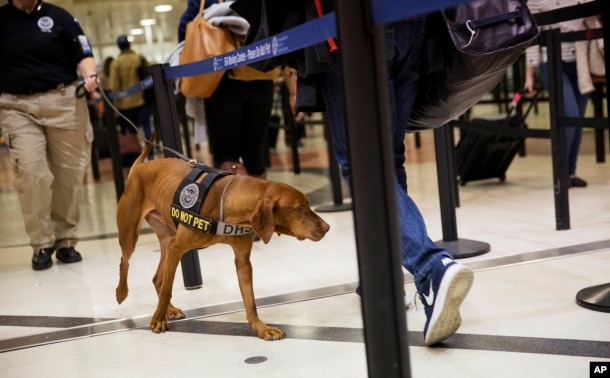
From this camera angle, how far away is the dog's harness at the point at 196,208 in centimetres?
258

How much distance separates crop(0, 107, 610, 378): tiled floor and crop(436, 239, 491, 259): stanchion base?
4 cm

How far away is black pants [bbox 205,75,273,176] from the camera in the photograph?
4273 mm

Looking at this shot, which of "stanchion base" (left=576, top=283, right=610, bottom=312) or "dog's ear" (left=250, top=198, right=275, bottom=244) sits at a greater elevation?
"dog's ear" (left=250, top=198, right=275, bottom=244)

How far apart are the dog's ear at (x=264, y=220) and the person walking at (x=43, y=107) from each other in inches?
78.5

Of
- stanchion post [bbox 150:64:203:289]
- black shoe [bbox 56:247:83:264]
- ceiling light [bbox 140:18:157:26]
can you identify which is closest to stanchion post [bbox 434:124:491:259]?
stanchion post [bbox 150:64:203:289]

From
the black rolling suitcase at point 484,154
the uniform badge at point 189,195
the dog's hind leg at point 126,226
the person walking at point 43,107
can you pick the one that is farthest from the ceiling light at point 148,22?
the uniform badge at point 189,195

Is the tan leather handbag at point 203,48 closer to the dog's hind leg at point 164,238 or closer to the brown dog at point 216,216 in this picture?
the brown dog at point 216,216

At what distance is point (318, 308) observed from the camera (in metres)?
3.01

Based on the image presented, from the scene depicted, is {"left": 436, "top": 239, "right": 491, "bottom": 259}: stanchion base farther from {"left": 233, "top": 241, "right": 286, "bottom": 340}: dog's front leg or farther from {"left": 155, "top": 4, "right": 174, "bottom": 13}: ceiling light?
{"left": 155, "top": 4, "right": 174, "bottom": 13}: ceiling light

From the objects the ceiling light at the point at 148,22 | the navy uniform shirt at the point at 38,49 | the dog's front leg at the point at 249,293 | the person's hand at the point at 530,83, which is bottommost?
the dog's front leg at the point at 249,293

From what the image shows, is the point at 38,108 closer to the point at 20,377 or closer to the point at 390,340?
the point at 20,377

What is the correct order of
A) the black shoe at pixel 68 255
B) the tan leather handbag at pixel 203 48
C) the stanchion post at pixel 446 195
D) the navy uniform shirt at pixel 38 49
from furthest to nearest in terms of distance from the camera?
1. the black shoe at pixel 68 255
2. the navy uniform shirt at pixel 38 49
3. the tan leather handbag at pixel 203 48
4. the stanchion post at pixel 446 195

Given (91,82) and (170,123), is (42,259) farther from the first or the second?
(170,123)

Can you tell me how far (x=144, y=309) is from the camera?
3.28 metres
